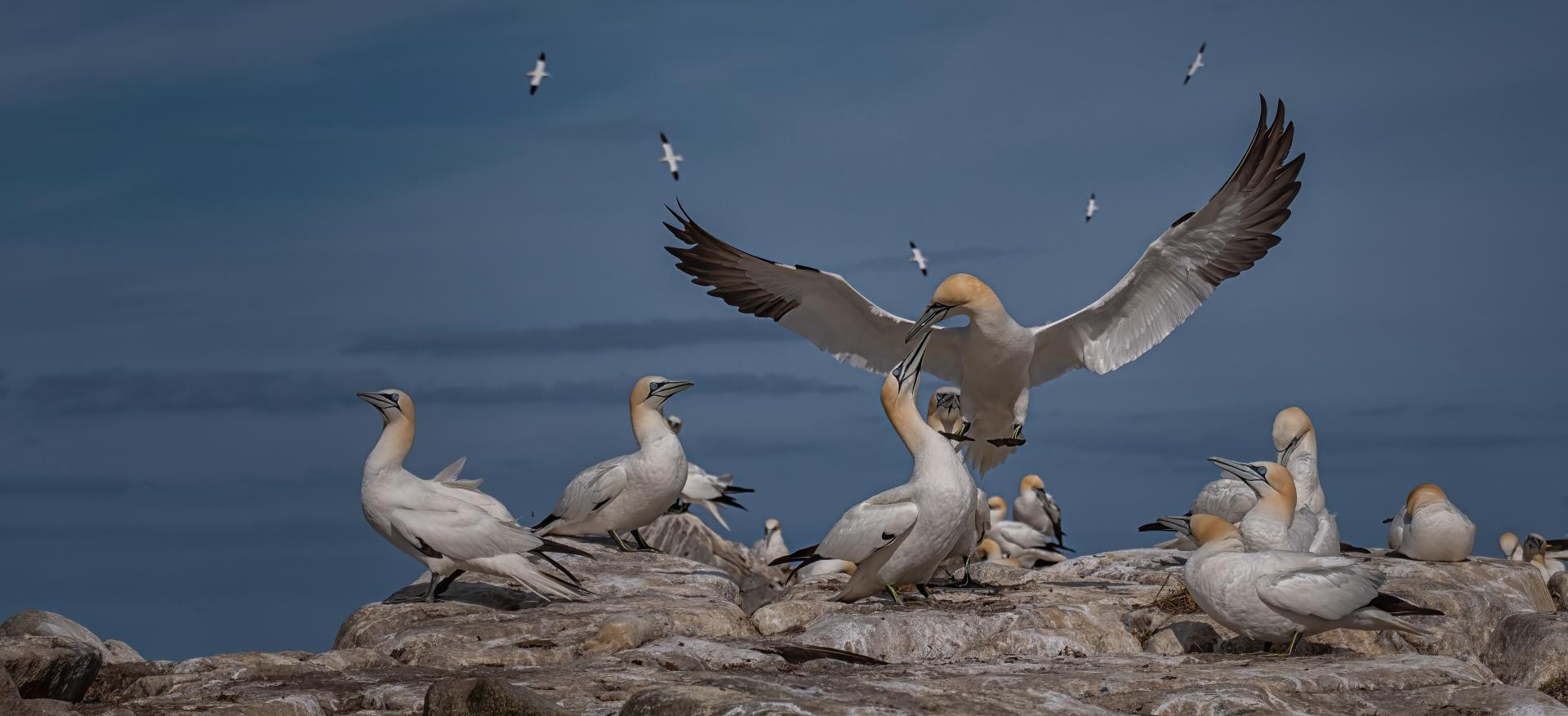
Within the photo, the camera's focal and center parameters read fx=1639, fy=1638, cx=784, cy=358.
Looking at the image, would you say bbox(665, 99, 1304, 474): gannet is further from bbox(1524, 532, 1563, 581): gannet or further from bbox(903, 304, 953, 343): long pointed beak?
bbox(1524, 532, 1563, 581): gannet

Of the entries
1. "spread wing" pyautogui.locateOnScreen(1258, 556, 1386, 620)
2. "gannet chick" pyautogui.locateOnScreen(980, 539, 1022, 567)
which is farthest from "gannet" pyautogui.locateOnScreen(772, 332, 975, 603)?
"gannet chick" pyautogui.locateOnScreen(980, 539, 1022, 567)

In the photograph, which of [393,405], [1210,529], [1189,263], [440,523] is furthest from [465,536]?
[1189,263]

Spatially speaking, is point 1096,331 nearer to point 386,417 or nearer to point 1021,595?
point 1021,595

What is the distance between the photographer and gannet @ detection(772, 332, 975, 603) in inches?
376

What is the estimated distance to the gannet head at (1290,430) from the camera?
43.1ft

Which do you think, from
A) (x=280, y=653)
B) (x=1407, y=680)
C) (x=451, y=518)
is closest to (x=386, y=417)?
(x=451, y=518)

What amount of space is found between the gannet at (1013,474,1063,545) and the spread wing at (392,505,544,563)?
13499 millimetres

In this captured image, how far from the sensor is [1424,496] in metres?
12.4

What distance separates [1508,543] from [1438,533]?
11.1m

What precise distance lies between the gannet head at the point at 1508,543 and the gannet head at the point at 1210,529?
1422 cm

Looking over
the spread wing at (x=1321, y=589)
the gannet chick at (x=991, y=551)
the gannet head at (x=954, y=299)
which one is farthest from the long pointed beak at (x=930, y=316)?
the gannet chick at (x=991, y=551)

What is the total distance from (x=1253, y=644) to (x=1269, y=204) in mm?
5171

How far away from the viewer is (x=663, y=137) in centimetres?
2331

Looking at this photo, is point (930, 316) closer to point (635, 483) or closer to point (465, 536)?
point (635, 483)
